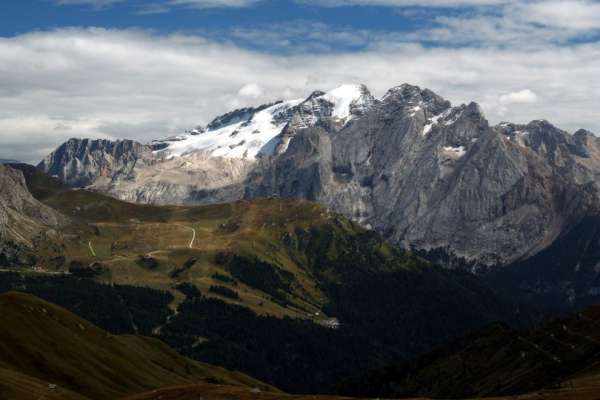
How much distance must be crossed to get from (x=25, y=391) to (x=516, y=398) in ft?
343

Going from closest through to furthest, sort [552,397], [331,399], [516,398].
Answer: [552,397]
[516,398]
[331,399]

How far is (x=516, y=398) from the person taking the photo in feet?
559

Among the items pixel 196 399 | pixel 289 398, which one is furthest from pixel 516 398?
pixel 196 399

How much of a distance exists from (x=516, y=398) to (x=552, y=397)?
1157cm

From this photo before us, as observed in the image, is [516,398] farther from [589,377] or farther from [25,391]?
[25,391]

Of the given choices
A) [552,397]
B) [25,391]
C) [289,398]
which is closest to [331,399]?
[289,398]

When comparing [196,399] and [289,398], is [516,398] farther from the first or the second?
[196,399]

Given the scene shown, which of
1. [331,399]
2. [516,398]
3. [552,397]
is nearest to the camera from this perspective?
[552,397]

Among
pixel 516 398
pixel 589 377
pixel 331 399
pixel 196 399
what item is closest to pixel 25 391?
pixel 196 399

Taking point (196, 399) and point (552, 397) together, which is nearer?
point (552, 397)

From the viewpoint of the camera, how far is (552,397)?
160m

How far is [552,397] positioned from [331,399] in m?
49.2

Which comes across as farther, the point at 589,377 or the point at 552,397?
the point at 589,377

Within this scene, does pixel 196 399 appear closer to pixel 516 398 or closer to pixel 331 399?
pixel 331 399
